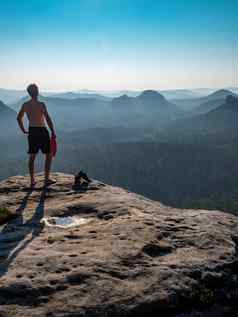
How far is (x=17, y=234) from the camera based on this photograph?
28.3 feet

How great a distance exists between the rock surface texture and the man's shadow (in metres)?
0.02

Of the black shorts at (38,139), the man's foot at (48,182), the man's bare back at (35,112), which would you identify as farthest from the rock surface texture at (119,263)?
the man's bare back at (35,112)

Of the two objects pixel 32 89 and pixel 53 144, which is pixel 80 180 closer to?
pixel 53 144

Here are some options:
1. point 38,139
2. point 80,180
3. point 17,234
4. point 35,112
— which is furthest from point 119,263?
point 35,112

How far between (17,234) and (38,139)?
222 inches

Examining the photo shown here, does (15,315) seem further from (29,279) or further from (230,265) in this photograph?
(230,265)

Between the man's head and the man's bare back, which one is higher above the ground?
the man's head

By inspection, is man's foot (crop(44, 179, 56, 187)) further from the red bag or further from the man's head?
the man's head

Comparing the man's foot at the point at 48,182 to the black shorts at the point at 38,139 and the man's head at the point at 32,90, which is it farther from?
the man's head at the point at 32,90

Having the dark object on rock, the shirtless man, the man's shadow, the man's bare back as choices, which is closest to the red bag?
the shirtless man

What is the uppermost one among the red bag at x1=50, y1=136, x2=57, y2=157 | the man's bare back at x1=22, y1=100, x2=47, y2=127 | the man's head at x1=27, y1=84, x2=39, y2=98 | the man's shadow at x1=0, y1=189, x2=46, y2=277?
the man's head at x1=27, y1=84, x2=39, y2=98

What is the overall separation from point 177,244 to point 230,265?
1329 mm

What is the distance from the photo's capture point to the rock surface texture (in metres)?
5.83

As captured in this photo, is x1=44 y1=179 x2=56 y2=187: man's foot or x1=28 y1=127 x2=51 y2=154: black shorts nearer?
x1=28 y1=127 x2=51 y2=154: black shorts
